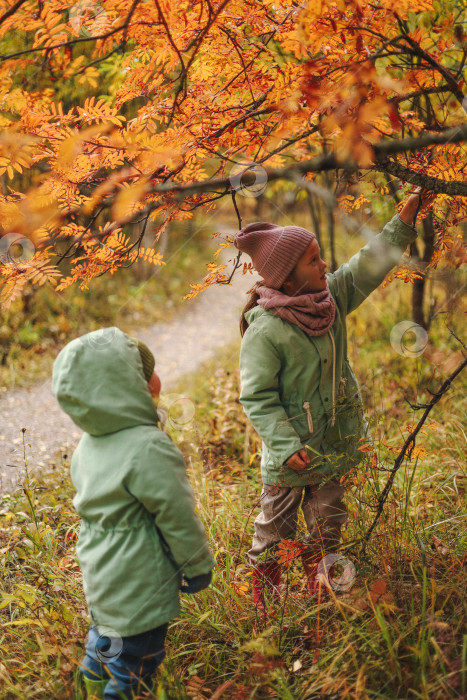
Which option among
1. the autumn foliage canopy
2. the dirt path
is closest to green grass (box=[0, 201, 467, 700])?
the dirt path

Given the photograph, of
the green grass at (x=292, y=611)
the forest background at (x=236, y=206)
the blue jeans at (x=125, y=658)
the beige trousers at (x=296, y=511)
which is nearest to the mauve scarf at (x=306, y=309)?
the forest background at (x=236, y=206)

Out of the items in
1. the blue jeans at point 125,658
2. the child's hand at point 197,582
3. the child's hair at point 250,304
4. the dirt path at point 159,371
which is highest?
the child's hair at point 250,304

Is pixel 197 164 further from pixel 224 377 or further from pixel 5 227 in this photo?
pixel 224 377

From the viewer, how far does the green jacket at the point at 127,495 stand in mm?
1603

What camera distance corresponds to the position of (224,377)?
17.1ft

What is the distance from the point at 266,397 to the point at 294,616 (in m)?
0.89

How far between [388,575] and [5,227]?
7.01 feet

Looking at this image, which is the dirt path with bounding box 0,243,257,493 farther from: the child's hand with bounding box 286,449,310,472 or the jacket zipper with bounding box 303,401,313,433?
the child's hand with bounding box 286,449,310,472

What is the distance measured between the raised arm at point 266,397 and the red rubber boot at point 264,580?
0.51 m

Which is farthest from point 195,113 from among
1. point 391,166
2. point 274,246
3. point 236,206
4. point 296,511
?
point 296,511

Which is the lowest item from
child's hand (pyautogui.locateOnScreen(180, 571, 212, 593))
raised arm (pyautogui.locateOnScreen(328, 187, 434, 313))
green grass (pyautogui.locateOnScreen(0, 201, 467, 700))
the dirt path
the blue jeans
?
the dirt path

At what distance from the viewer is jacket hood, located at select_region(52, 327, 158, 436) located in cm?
163

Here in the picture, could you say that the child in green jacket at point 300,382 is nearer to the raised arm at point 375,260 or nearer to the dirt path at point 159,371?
the raised arm at point 375,260

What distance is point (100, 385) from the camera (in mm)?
1631
